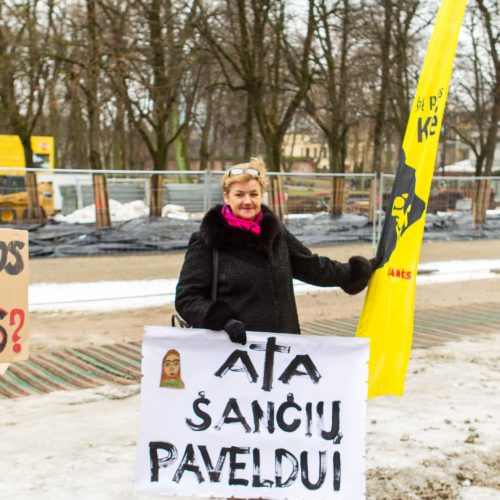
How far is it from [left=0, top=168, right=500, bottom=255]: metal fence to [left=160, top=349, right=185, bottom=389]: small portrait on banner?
9.68 meters

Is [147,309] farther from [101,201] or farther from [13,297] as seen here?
[13,297]

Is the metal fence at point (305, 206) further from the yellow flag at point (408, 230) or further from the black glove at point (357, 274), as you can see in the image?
the black glove at point (357, 274)

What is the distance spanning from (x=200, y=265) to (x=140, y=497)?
139 cm

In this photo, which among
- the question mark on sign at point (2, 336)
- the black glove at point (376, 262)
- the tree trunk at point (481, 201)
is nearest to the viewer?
the black glove at point (376, 262)

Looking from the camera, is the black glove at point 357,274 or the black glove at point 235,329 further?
the black glove at point 357,274

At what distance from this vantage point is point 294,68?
26.1 meters

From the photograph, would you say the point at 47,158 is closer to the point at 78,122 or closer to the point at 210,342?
the point at 78,122

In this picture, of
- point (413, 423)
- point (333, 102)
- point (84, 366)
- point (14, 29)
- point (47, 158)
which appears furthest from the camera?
point (47, 158)

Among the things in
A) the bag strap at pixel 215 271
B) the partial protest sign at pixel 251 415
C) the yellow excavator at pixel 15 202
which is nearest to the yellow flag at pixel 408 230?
the partial protest sign at pixel 251 415

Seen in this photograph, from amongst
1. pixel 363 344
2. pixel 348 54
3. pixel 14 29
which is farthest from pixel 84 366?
pixel 348 54

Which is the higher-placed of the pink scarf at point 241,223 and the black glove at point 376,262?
the pink scarf at point 241,223

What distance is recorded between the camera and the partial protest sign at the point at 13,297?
4461mm

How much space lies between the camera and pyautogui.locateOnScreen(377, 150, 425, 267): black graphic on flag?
4.21m

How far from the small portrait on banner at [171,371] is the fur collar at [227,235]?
519mm
